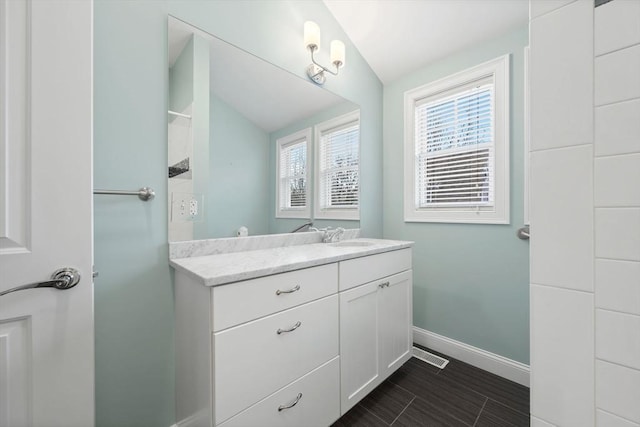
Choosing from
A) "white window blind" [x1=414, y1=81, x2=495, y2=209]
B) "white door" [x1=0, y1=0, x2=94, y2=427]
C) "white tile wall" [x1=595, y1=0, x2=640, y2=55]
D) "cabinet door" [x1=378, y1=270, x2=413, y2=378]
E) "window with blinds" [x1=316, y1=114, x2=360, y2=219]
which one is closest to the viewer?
"white tile wall" [x1=595, y1=0, x2=640, y2=55]

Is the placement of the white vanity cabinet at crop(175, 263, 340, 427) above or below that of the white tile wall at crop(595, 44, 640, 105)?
below

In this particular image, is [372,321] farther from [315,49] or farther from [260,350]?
[315,49]

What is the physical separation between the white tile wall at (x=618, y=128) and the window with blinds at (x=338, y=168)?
156cm

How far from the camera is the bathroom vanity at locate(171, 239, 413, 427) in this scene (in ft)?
3.13

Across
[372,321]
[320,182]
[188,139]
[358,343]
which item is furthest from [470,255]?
[188,139]

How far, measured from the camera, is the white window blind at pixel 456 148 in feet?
6.31

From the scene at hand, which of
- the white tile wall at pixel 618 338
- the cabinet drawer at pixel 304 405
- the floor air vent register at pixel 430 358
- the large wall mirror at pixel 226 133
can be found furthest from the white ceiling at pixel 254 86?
the floor air vent register at pixel 430 358

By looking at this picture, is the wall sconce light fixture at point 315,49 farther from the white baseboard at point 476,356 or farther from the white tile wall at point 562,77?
the white baseboard at point 476,356

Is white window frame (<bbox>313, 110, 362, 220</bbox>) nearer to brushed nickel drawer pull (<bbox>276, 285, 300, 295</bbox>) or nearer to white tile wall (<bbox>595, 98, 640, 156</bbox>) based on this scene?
brushed nickel drawer pull (<bbox>276, 285, 300, 295</bbox>)

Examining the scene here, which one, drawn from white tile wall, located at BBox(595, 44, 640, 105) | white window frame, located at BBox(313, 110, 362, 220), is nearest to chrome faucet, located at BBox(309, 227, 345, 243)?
white window frame, located at BBox(313, 110, 362, 220)

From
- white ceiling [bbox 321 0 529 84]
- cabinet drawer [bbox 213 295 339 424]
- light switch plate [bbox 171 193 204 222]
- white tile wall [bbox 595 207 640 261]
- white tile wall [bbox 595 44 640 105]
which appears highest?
white ceiling [bbox 321 0 529 84]

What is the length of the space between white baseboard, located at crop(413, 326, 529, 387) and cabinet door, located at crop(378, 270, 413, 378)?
0.42 metres

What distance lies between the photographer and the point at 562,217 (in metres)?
0.56

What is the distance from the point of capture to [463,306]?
6.68ft
